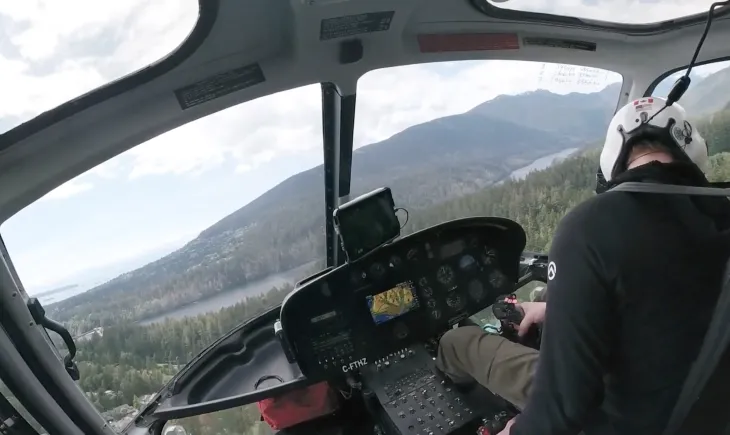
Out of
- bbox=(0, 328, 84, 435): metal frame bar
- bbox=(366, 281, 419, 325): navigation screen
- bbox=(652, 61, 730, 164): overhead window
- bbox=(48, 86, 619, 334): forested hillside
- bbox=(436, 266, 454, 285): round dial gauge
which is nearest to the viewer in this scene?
bbox=(0, 328, 84, 435): metal frame bar

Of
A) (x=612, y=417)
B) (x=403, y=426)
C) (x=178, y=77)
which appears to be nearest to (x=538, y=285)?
(x=403, y=426)

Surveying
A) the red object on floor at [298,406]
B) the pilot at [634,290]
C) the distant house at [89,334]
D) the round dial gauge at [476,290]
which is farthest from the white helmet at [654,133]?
the distant house at [89,334]

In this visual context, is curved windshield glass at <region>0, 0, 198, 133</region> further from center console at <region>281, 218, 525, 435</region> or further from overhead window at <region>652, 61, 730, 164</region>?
overhead window at <region>652, 61, 730, 164</region>

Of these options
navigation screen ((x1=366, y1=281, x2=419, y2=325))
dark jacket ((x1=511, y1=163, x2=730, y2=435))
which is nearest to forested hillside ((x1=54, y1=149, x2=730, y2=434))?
navigation screen ((x1=366, y1=281, x2=419, y2=325))

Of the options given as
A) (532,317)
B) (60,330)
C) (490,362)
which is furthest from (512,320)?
(60,330)

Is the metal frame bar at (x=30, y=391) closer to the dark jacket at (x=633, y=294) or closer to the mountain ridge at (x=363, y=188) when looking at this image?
the mountain ridge at (x=363, y=188)

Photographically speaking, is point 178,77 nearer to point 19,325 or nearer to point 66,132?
point 66,132
